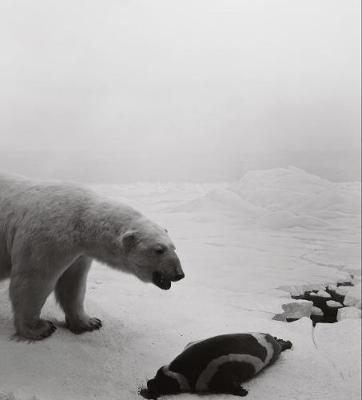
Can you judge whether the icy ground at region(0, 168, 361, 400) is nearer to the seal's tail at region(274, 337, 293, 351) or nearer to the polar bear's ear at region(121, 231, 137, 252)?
the seal's tail at region(274, 337, 293, 351)

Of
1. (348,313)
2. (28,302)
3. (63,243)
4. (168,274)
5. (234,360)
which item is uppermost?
(63,243)

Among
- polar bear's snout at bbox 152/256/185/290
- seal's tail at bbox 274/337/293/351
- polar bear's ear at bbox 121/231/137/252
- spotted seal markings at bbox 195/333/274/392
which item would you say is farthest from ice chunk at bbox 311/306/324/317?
polar bear's ear at bbox 121/231/137/252

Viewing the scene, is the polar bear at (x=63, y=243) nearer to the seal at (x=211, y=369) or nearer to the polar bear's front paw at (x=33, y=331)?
the polar bear's front paw at (x=33, y=331)

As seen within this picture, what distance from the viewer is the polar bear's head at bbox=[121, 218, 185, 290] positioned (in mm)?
1752

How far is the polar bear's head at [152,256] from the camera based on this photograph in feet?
5.75

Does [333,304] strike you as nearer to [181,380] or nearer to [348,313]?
[348,313]

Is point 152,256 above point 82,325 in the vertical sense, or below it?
above

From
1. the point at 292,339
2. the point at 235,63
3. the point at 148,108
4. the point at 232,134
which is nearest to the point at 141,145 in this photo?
the point at 148,108

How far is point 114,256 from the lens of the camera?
1.86m

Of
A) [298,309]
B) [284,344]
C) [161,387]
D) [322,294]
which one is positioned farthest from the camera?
[322,294]

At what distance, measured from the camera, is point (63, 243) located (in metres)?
1.82

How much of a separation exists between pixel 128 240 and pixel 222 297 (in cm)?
65

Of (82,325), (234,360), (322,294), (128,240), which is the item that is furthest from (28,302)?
(322,294)

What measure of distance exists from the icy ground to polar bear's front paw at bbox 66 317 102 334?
0.12ft
